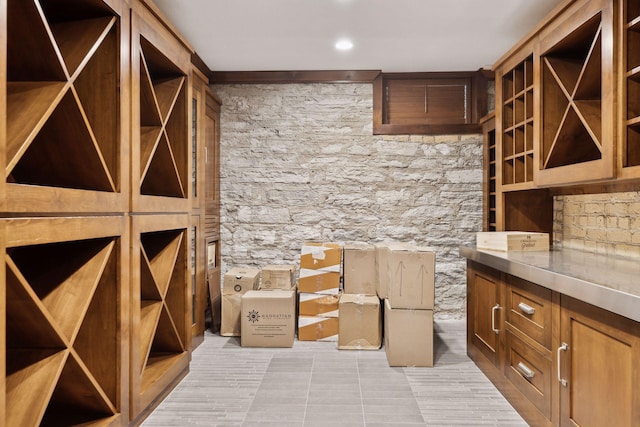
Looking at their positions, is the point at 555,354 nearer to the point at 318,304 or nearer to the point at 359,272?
the point at 359,272

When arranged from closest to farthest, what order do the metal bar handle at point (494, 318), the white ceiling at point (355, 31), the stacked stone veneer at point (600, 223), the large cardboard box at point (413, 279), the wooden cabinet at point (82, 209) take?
1. the wooden cabinet at point (82, 209)
2. the stacked stone veneer at point (600, 223)
3. the metal bar handle at point (494, 318)
4. the white ceiling at point (355, 31)
5. the large cardboard box at point (413, 279)

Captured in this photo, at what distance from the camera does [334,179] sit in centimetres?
431

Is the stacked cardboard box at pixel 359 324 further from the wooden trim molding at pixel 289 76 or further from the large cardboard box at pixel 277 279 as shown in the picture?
the wooden trim molding at pixel 289 76

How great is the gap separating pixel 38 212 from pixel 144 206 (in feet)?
2.55

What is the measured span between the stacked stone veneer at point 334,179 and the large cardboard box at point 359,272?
61cm

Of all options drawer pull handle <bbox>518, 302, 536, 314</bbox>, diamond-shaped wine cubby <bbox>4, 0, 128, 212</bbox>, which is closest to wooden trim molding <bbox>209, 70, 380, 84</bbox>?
diamond-shaped wine cubby <bbox>4, 0, 128, 212</bbox>

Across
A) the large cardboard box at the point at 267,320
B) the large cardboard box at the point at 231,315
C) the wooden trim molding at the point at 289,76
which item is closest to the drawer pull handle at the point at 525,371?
the large cardboard box at the point at 267,320

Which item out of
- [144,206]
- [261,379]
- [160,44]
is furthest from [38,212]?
[261,379]

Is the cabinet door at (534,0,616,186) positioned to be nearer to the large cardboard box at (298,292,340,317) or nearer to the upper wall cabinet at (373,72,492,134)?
the upper wall cabinet at (373,72,492,134)

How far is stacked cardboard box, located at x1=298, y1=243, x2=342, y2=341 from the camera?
144 inches

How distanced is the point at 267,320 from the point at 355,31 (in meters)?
2.37

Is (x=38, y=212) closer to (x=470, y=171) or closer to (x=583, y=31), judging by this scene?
(x=583, y=31)

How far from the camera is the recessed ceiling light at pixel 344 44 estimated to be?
3477 millimetres

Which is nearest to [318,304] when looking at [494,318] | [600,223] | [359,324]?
[359,324]
